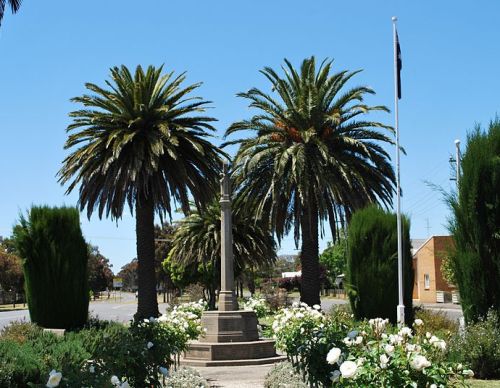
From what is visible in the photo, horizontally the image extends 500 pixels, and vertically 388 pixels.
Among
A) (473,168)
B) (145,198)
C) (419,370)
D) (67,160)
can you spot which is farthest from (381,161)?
(419,370)

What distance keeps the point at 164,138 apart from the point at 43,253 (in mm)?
6754

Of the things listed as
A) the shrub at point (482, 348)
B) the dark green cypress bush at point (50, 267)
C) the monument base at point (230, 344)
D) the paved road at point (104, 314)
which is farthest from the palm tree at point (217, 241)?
the shrub at point (482, 348)

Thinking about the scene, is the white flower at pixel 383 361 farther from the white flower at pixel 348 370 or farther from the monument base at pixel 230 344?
the monument base at pixel 230 344

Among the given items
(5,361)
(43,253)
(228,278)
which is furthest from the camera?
(43,253)

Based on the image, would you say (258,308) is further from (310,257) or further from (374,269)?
(374,269)

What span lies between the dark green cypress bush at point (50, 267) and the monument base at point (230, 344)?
5.56 m

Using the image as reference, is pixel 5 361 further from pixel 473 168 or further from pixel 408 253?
pixel 408 253

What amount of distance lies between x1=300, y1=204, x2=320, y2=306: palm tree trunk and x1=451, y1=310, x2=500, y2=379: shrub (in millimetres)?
15312

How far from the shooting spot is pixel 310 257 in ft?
90.2

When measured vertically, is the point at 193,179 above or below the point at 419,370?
above

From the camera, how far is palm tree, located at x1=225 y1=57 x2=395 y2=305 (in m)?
26.5

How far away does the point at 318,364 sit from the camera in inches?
364

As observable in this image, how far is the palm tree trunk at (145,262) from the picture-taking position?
26.3 m

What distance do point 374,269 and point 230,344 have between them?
480 cm
